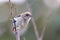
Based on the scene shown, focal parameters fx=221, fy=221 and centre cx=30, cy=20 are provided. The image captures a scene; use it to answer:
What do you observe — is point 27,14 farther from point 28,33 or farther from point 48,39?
point 48,39

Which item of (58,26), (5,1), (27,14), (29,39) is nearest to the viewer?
(27,14)

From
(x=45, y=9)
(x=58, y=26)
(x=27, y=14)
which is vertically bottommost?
(x=58, y=26)

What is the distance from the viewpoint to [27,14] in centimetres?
90

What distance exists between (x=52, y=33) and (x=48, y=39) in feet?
0.22

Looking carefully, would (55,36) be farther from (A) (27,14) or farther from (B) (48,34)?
(A) (27,14)

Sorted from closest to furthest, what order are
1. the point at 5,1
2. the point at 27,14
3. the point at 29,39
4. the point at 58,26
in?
the point at 27,14 < the point at 29,39 < the point at 58,26 < the point at 5,1

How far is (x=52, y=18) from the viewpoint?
2.02 metres

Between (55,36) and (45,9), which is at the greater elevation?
(45,9)

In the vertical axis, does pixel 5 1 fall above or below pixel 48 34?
above

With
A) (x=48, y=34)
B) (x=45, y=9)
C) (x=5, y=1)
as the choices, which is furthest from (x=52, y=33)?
(x=5, y=1)

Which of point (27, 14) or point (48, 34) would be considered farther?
point (48, 34)

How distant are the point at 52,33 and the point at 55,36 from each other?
45 mm

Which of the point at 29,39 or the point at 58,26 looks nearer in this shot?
the point at 29,39

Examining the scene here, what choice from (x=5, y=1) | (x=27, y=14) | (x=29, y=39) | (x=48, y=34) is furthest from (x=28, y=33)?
(x=27, y=14)
